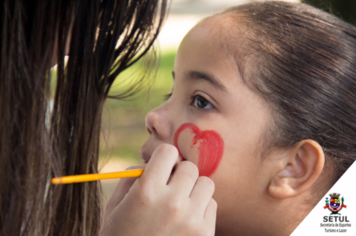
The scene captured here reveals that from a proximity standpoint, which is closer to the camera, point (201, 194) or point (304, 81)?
point (201, 194)

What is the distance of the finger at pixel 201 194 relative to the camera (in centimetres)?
98

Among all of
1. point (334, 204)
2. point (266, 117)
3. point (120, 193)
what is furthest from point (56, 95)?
point (334, 204)

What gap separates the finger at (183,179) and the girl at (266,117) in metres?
0.17

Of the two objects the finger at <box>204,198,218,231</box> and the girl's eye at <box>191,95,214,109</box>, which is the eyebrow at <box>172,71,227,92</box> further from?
the finger at <box>204,198,218,231</box>

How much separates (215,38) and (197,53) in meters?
0.09

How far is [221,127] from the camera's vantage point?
3.96 feet

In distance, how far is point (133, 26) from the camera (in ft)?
2.81

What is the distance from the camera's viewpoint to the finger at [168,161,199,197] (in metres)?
0.98

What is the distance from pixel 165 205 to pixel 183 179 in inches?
4.3

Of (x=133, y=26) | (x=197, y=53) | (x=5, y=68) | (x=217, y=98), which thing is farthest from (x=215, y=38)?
(x=5, y=68)

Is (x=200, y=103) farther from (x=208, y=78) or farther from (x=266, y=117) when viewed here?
(x=266, y=117)

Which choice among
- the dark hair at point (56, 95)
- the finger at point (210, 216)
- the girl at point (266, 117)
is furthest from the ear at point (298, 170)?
the dark hair at point (56, 95)

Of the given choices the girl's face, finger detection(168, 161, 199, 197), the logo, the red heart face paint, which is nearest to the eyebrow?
the girl's face

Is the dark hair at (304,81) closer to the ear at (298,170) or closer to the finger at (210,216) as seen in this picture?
the ear at (298,170)
